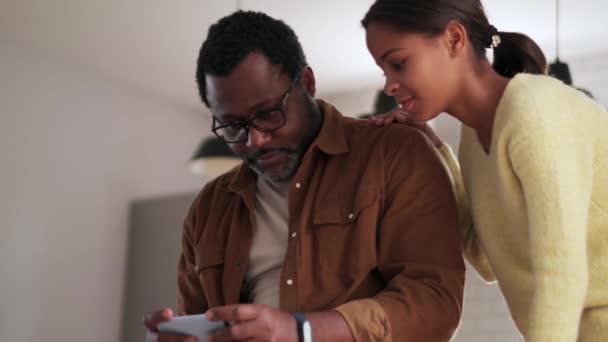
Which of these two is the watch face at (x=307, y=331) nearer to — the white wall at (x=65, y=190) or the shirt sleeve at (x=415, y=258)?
the shirt sleeve at (x=415, y=258)

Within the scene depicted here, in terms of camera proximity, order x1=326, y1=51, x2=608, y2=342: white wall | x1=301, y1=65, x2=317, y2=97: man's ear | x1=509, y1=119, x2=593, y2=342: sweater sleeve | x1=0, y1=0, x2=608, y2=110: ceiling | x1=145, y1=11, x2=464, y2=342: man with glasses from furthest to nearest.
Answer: x1=326, y1=51, x2=608, y2=342: white wall, x1=0, y1=0, x2=608, y2=110: ceiling, x1=301, y1=65, x2=317, y2=97: man's ear, x1=145, y1=11, x2=464, y2=342: man with glasses, x1=509, y1=119, x2=593, y2=342: sweater sleeve

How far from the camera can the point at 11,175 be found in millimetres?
4215

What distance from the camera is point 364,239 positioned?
133cm

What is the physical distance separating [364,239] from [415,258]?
0.09 meters

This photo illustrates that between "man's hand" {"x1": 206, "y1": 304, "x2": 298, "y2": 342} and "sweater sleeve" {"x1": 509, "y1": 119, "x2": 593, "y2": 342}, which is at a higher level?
"sweater sleeve" {"x1": 509, "y1": 119, "x2": 593, "y2": 342}

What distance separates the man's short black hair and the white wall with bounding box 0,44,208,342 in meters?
2.91

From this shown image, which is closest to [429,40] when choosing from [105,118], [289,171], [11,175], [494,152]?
[494,152]

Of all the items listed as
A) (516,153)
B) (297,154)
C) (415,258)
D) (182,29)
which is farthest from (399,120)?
(182,29)

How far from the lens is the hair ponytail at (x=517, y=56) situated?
1.36 metres

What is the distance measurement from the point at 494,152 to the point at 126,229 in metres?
3.95

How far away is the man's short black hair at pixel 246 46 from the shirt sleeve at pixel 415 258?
31 centimetres

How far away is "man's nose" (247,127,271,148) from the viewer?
1481mm

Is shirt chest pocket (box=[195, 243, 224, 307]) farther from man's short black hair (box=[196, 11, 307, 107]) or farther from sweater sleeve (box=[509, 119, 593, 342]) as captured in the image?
sweater sleeve (box=[509, 119, 593, 342])

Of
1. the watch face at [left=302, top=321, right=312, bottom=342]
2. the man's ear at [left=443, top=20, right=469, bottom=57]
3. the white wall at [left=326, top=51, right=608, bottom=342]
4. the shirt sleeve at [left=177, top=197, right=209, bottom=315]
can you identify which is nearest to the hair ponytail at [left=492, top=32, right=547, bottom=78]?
the man's ear at [left=443, top=20, right=469, bottom=57]
